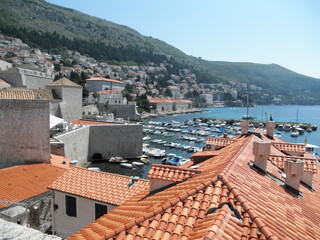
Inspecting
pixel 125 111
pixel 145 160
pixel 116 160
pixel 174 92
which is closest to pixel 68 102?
pixel 116 160

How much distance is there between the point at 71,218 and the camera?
6.74 metres

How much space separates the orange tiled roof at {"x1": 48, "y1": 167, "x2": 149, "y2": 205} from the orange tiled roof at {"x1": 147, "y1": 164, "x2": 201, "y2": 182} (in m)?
1.67

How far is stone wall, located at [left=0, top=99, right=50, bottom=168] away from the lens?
11.1 m

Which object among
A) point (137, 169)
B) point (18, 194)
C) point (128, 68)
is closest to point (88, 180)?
point (18, 194)

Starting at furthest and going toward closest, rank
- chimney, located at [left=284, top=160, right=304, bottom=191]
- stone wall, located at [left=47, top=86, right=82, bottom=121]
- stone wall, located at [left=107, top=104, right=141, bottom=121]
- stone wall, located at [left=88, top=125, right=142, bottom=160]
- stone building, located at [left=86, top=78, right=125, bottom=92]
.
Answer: stone building, located at [left=86, top=78, right=125, bottom=92] → stone wall, located at [left=107, top=104, right=141, bottom=121] → stone wall, located at [left=47, top=86, right=82, bottom=121] → stone wall, located at [left=88, top=125, right=142, bottom=160] → chimney, located at [left=284, top=160, right=304, bottom=191]

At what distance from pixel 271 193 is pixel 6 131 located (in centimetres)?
1159

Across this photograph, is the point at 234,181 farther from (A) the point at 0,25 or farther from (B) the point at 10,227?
(A) the point at 0,25

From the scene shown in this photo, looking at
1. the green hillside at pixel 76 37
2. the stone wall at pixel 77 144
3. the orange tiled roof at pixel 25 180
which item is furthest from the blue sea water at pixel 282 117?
the green hillside at pixel 76 37

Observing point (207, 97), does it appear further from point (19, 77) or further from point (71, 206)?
point (71, 206)

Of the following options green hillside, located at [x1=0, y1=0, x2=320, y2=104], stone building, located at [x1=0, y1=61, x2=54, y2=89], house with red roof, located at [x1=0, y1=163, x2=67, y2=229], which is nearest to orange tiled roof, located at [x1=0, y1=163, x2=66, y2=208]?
house with red roof, located at [x1=0, y1=163, x2=67, y2=229]

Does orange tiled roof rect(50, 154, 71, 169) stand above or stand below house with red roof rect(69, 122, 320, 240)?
below

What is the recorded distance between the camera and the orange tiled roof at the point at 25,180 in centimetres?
831

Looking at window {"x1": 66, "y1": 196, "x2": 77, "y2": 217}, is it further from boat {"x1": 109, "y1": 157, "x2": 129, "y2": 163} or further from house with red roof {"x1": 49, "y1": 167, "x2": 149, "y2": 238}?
boat {"x1": 109, "y1": 157, "x2": 129, "y2": 163}

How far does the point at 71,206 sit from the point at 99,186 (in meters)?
0.96
